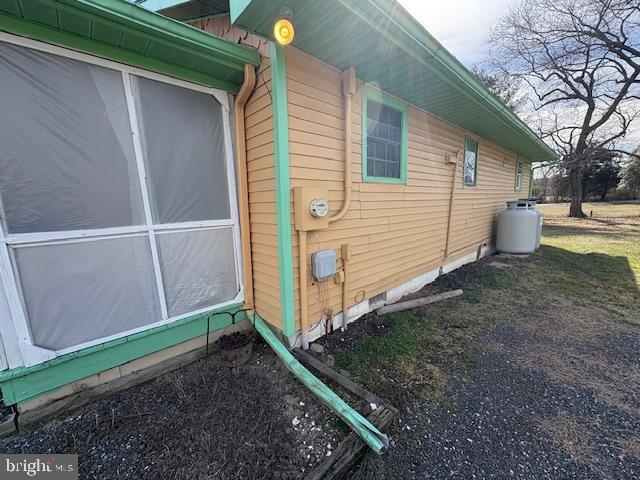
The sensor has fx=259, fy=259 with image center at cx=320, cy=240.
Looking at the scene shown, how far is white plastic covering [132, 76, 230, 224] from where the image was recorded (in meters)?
2.23

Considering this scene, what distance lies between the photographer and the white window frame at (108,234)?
5.81 ft

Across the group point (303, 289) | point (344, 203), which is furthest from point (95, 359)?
point (344, 203)

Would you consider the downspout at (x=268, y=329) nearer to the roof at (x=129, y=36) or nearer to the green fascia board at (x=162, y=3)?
the roof at (x=129, y=36)

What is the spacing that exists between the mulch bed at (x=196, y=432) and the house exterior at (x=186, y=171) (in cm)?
30

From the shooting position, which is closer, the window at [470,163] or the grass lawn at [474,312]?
the grass lawn at [474,312]

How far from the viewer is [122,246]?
2184 mm

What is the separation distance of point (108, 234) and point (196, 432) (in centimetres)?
166

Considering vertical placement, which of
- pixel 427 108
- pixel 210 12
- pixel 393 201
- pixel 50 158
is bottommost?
pixel 393 201

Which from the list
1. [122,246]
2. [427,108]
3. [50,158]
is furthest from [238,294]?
[427,108]

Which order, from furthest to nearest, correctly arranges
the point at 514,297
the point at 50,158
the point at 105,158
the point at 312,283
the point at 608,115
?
the point at 608,115
the point at 514,297
the point at 312,283
the point at 105,158
the point at 50,158

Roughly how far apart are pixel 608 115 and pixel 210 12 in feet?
65.1

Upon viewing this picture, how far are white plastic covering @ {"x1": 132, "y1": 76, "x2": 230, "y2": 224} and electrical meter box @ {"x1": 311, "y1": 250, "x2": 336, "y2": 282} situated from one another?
1.09 metres

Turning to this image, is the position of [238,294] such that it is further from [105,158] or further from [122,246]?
[105,158]

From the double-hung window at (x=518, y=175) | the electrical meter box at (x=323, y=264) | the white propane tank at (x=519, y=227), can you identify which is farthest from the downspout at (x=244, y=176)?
the double-hung window at (x=518, y=175)
